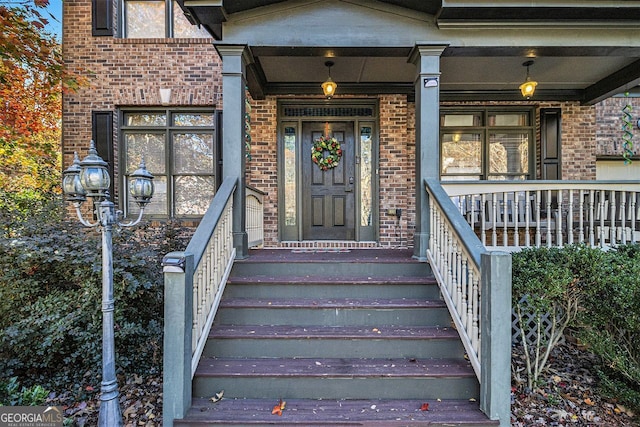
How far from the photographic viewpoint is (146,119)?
5.52 m

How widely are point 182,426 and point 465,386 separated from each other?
6.32ft

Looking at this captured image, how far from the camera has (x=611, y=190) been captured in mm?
3846

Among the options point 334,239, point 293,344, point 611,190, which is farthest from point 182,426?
point 611,190

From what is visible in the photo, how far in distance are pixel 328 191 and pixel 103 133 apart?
3520mm

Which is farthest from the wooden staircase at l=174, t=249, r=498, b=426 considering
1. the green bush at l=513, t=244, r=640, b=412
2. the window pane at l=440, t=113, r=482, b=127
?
the window pane at l=440, t=113, r=482, b=127

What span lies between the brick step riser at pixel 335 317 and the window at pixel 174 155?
2.95 metres

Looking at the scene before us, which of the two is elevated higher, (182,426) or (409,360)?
(409,360)

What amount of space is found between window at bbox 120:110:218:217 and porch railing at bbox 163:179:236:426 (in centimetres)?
279

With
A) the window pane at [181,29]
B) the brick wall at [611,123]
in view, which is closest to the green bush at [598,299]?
the brick wall at [611,123]

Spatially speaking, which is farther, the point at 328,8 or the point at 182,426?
the point at 328,8

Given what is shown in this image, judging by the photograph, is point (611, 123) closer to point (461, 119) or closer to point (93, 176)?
point (461, 119)

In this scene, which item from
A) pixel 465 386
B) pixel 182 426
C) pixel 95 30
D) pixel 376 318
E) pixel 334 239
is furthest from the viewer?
pixel 334 239

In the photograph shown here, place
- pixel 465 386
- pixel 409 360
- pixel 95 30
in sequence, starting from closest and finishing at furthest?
1. pixel 465 386
2. pixel 409 360
3. pixel 95 30

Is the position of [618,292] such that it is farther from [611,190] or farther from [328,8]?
[328,8]
